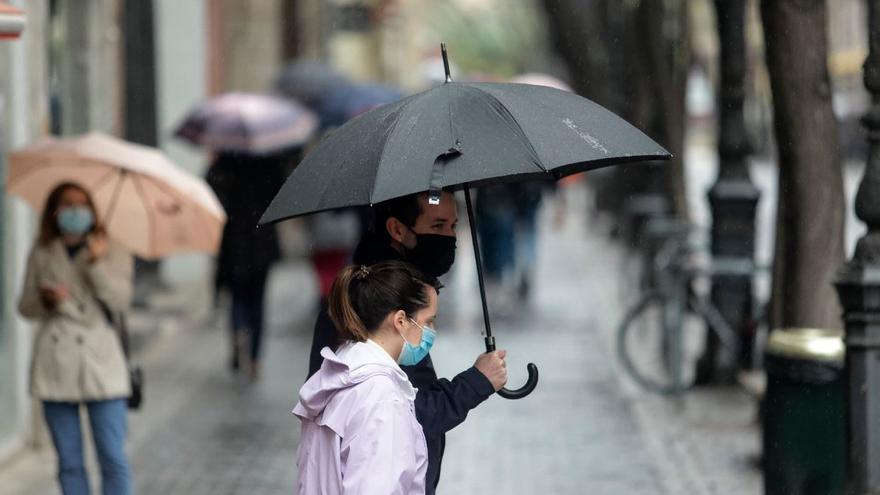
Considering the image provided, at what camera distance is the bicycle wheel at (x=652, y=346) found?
442 inches

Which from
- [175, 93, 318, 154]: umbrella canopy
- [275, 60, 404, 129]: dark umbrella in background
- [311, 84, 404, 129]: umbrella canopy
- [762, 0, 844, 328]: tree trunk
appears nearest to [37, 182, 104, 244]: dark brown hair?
[762, 0, 844, 328]: tree trunk

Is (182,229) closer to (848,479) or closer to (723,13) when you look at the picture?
(848,479)

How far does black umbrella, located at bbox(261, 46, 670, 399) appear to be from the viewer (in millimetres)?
4309

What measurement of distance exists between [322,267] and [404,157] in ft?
34.8

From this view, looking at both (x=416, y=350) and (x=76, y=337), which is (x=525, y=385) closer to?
(x=416, y=350)

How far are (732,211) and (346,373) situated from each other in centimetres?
838

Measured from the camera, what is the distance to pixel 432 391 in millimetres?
4383

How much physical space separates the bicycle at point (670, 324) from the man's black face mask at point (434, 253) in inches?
270

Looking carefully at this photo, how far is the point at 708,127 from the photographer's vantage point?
96125 millimetres

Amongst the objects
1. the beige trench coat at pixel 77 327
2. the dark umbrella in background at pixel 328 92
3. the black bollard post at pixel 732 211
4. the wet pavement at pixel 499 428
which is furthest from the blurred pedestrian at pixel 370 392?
the dark umbrella in background at pixel 328 92

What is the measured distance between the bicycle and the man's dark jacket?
6.85 meters

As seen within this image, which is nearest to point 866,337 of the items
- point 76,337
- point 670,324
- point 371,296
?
point 371,296

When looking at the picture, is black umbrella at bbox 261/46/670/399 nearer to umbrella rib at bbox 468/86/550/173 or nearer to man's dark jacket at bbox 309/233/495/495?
umbrella rib at bbox 468/86/550/173

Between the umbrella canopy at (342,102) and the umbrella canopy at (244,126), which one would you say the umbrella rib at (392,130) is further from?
the umbrella canopy at (342,102)
